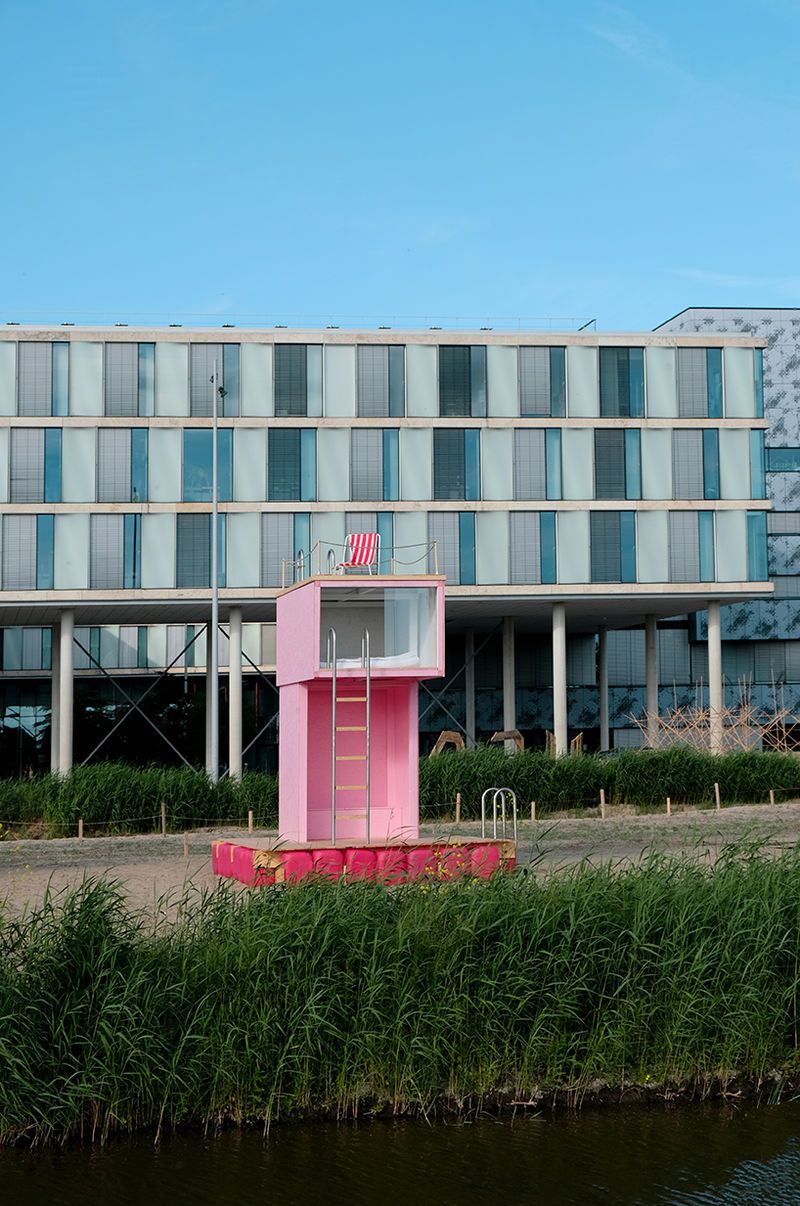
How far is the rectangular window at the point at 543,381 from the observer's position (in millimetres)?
54312

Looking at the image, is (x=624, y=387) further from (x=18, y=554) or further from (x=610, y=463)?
(x=18, y=554)

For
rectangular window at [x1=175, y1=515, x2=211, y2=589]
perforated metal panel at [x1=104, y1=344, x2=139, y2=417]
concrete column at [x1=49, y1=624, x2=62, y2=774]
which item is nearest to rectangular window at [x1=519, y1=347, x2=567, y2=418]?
rectangular window at [x1=175, y1=515, x2=211, y2=589]

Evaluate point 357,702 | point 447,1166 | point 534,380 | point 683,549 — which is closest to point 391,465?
point 534,380

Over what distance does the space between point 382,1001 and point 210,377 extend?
41.4m

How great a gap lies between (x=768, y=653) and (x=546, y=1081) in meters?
61.9

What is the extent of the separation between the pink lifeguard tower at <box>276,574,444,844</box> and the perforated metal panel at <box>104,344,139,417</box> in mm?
26429

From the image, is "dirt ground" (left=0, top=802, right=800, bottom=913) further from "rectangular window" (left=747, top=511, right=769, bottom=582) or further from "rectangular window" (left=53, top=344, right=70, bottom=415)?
"rectangular window" (left=53, top=344, right=70, bottom=415)

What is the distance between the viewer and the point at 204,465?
5281 cm

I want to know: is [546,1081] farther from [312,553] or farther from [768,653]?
[768,653]

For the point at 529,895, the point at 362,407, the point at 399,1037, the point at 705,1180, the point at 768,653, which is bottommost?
the point at 705,1180

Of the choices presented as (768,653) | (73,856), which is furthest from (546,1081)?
(768,653)

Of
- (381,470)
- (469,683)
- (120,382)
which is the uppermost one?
(120,382)

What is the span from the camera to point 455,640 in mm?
66625

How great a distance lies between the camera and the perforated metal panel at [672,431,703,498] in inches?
2152
